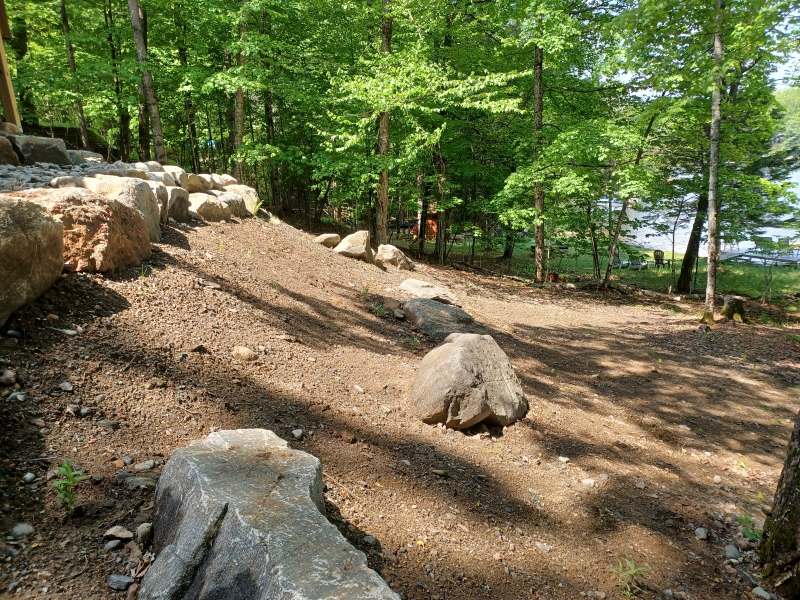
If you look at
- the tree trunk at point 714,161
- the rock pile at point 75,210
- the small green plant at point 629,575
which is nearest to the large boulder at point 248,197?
the rock pile at point 75,210

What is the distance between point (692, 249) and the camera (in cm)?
1584

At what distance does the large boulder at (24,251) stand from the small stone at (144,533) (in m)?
1.75

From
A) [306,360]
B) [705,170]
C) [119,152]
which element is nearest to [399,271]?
[306,360]

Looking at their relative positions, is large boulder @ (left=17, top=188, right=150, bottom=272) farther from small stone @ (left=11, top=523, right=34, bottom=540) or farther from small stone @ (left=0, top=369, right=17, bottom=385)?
small stone @ (left=11, top=523, right=34, bottom=540)

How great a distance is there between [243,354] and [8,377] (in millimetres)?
1691

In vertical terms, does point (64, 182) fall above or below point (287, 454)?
above

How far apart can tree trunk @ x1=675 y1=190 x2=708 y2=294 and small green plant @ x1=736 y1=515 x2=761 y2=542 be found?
1424 cm

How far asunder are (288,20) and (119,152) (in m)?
9.75

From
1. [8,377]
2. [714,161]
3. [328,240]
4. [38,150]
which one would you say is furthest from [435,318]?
[714,161]

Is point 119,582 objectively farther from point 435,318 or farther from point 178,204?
point 178,204

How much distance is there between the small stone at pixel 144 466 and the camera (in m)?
2.46

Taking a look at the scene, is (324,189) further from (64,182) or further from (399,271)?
(64,182)

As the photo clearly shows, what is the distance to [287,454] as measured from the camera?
Answer: 93.0 inches

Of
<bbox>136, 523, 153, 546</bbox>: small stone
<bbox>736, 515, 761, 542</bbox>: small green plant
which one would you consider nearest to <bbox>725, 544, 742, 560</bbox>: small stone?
<bbox>736, 515, 761, 542</bbox>: small green plant
